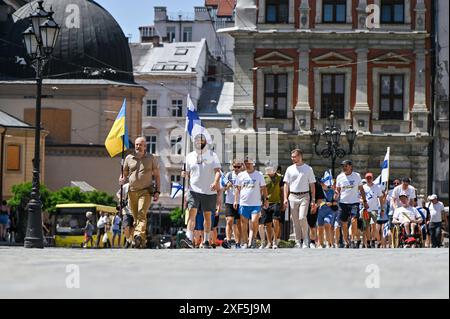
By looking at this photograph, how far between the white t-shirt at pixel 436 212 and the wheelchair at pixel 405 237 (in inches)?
92.5

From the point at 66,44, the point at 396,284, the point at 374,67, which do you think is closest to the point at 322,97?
the point at 374,67

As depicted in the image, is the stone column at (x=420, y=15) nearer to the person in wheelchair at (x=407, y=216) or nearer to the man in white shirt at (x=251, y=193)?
the person in wheelchair at (x=407, y=216)

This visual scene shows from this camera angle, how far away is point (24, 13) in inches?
3460

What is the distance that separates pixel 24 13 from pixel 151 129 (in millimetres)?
15619

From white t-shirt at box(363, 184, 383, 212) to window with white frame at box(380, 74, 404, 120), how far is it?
28.9m

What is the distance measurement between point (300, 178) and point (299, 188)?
7.2 inches

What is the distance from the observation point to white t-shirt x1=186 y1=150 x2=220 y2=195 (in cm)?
2262

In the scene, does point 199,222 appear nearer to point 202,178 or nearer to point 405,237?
point 202,178

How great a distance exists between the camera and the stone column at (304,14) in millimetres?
58688

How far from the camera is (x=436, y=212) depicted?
3278 cm

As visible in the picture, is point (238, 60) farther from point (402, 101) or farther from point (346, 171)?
point (346, 171)

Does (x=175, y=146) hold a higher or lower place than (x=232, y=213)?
higher

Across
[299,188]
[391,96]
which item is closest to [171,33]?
[391,96]

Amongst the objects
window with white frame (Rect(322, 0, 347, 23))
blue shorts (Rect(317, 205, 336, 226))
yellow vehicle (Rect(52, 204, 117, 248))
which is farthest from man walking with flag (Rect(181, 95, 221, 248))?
yellow vehicle (Rect(52, 204, 117, 248))
